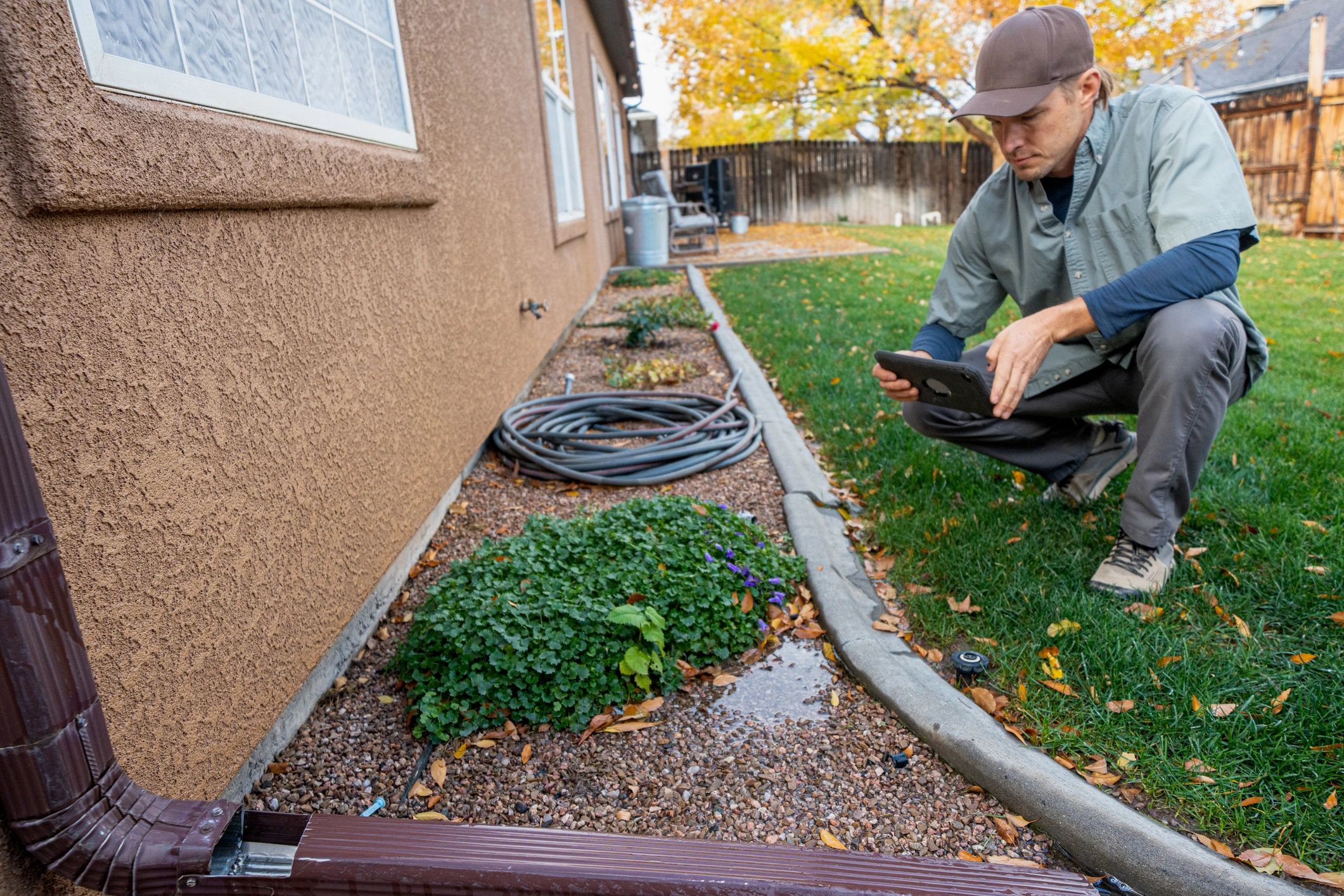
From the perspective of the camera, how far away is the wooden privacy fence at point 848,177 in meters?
19.4

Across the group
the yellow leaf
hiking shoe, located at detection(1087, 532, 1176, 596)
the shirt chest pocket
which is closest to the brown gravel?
the yellow leaf

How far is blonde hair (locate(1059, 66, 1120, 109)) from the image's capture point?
7.29 ft

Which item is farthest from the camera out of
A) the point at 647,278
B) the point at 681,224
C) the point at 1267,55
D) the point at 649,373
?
the point at 1267,55

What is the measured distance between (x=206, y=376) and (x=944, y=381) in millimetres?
1854

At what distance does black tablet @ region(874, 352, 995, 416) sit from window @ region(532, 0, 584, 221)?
401 cm

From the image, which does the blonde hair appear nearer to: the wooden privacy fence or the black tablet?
the black tablet

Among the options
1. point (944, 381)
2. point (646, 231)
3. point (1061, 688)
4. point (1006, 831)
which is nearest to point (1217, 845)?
point (1006, 831)

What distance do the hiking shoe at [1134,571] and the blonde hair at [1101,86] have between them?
1.26 metres

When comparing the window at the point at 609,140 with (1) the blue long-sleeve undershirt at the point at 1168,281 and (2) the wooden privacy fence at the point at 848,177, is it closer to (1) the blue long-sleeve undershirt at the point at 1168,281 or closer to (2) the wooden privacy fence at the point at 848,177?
(2) the wooden privacy fence at the point at 848,177

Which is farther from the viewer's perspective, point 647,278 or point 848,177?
point 848,177

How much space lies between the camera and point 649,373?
16.4 feet

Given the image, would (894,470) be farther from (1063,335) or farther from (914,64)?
(914,64)

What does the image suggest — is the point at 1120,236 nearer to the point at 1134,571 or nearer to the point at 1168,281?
the point at 1168,281

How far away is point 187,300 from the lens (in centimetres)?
158
